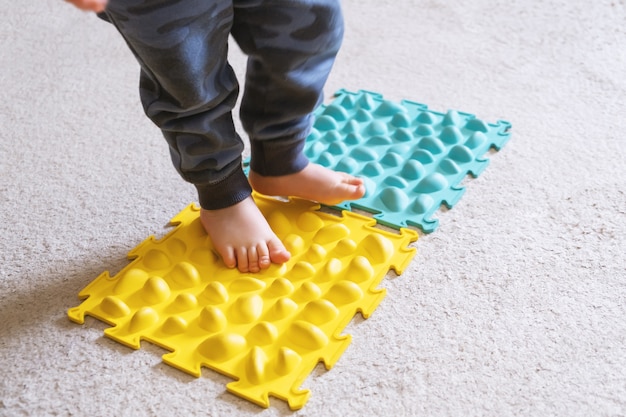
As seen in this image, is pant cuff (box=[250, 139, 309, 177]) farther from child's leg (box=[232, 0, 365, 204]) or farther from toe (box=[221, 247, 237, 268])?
toe (box=[221, 247, 237, 268])

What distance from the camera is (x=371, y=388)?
793mm

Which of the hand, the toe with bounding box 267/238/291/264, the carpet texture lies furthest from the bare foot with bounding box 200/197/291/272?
the hand

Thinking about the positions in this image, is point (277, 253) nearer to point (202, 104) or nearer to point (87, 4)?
point (202, 104)

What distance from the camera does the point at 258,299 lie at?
90cm

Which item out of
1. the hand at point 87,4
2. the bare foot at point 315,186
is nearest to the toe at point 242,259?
the bare foot at point 315,186

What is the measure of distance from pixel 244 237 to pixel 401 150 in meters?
0.34

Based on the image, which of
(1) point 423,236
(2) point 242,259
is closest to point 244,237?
(2) point 242,259

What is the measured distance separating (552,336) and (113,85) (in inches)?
38.3

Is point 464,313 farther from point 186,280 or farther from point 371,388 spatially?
point 186,280

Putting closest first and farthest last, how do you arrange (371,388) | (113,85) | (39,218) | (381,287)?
1. (371,388)
2. (381,287)
3. (39,218)
4. (113,85)

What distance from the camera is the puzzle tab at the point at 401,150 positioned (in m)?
1.07

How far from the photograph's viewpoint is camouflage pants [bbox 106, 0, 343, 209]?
0.83 m

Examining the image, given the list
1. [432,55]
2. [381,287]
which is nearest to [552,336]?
[381,287]

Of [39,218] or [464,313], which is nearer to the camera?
[464,313]
